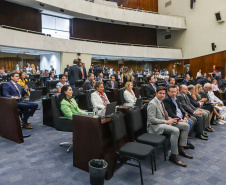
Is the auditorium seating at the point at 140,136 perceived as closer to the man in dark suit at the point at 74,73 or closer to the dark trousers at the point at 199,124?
the dark trousers at the point at 199,124

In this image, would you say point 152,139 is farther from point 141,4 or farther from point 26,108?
point 141,4

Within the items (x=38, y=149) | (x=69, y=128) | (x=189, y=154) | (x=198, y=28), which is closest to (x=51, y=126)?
(x=38, y=149)

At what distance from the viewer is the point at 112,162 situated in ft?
7.93

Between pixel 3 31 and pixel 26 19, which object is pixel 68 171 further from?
pixel 26 19

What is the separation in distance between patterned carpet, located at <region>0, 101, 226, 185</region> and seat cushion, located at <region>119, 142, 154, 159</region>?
363mm

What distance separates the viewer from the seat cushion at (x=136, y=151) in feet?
6.95

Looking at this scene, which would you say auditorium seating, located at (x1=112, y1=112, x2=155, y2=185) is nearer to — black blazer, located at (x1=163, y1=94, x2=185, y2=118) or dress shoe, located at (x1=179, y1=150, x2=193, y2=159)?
dress shoe, located at (x1=179, y1=150, x2=193, y2=159)

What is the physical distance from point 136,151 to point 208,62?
14.2 m

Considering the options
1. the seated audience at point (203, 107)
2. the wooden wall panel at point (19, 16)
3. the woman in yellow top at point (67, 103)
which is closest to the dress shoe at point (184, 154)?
the seated audience at point (203, 107)

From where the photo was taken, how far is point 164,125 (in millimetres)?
2877

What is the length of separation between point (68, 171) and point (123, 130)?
882 millimetres

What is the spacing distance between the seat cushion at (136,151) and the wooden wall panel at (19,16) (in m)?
11.7

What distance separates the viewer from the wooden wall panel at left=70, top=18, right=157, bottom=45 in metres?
14.1

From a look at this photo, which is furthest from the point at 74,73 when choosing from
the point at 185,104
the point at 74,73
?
the point at 185,104
